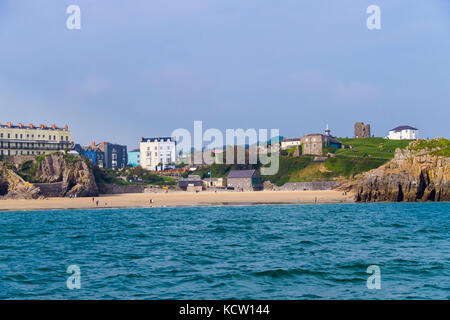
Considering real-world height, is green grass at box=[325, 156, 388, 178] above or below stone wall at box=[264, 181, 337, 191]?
above

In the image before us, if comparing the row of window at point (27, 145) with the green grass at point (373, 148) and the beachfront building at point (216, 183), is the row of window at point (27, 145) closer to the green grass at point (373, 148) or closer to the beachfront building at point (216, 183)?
the beachfront building at point (216, 183)

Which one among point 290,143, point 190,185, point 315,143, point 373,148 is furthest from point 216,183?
point 373,148

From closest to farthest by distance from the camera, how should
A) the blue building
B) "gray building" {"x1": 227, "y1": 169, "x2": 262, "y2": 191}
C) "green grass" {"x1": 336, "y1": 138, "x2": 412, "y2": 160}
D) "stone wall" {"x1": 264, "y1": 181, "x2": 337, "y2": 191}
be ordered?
"stone wall" {"x1": 264, "y1": 181, "x2": 337, "y2": 191}
"gray building" {"x1": 227, "y1": 169, "x2": 262, "y2": 191}
"green grass" {"x1": 336, "y1": 138, "x2": 412, "y2": 160}
the blue building

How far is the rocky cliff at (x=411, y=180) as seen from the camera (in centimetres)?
6425

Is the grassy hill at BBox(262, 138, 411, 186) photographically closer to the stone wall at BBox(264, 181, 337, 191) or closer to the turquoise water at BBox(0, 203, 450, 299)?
the stone wall at BBox(264, 181, 337, 191)

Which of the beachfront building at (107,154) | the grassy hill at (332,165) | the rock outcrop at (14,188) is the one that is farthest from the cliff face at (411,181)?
the beachfront building at (107,154)

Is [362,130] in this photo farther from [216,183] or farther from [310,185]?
[310,185]

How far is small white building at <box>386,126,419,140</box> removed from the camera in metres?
157

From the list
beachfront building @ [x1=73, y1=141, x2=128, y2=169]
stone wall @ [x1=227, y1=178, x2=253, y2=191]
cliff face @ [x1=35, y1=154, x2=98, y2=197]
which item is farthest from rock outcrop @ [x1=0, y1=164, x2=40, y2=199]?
beachfront building @ [x1=73, y1=141, x2=128, y2=169]

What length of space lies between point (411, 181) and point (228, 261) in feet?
173

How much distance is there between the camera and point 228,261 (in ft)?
64.2
